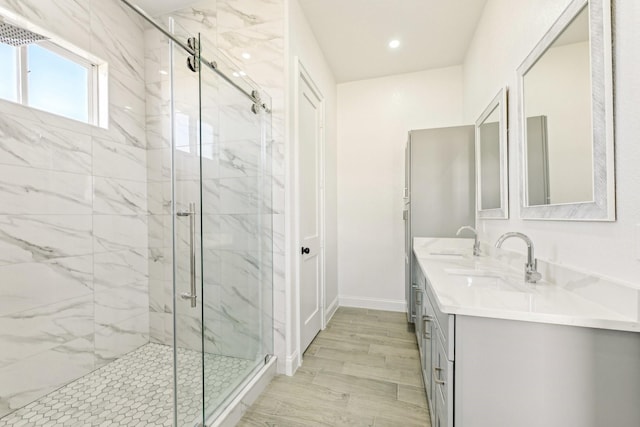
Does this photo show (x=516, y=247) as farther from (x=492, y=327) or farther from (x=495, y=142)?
(x=492, y=327)

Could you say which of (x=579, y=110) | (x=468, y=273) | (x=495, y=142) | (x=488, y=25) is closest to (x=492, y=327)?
(x=468, y=273)

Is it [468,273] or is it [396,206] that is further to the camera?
[396,206]

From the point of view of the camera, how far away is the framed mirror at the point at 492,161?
1861mm

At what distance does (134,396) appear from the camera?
183cm

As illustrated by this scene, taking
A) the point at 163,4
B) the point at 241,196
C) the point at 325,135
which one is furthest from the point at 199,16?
the point at 241,196

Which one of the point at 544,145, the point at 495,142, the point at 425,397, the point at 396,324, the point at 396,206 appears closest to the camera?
the point at 544,145

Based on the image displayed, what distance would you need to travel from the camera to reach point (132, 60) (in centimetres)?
247

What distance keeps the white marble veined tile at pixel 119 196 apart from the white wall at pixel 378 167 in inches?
89.2

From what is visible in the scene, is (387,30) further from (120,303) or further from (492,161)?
(120,303)

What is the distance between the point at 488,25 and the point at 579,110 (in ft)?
5.37

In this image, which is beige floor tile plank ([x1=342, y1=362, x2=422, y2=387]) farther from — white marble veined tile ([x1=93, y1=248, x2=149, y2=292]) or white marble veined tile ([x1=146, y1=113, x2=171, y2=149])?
white marble veined tile ([x1=146, y1=113, x2=171, y2=149])

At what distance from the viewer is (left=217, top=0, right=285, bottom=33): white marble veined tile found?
206cm

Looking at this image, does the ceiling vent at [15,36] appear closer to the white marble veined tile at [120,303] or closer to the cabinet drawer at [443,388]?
the white marble veined tile at [120,303]

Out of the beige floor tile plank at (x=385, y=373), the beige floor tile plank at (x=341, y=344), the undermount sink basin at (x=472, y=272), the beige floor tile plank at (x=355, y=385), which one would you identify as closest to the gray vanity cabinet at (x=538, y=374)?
the undermount sink basin at (x=472, y=272)
